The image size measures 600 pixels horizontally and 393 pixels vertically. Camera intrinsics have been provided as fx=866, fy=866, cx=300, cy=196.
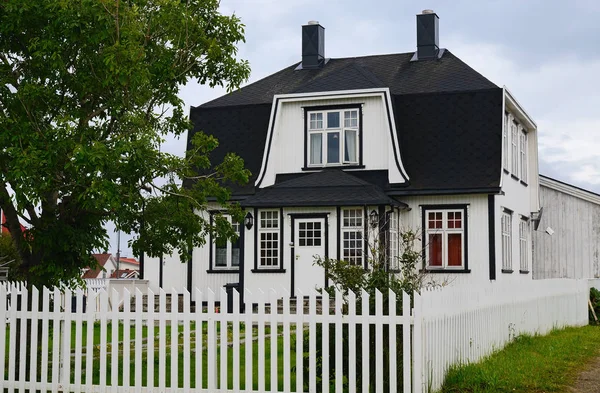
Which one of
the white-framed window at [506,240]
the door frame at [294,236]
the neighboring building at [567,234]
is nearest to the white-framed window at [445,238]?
the white-framed window at [506,240]

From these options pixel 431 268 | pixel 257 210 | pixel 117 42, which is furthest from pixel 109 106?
pixel 431 268

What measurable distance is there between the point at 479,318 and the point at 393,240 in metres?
11.2

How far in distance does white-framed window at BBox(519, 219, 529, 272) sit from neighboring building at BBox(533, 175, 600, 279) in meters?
1.62

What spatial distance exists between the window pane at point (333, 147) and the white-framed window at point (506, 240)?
5199mm

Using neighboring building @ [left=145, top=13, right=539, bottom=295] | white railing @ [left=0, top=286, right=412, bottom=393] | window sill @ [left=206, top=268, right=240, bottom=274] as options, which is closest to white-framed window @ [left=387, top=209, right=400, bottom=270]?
neighboring building @ [left=145, top=13, right=539, bottom=295]

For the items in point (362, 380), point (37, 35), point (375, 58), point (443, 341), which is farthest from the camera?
point (375, 58)

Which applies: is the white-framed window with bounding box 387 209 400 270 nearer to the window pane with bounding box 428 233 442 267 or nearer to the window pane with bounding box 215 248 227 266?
the window pane with bounding box 428 233 442 267

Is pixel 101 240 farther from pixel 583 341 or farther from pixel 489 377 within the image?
pixel 583 341

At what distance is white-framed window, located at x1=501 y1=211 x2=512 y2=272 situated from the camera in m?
25.2

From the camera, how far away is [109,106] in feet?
38.8

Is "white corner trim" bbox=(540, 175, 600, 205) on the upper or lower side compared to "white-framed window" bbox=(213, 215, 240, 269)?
upper

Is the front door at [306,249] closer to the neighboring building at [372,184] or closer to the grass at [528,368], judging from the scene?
the neighboring building at [372,184]

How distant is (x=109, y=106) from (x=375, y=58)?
749 inches

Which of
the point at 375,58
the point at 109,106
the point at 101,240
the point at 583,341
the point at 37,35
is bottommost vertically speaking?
the point at 583,341
